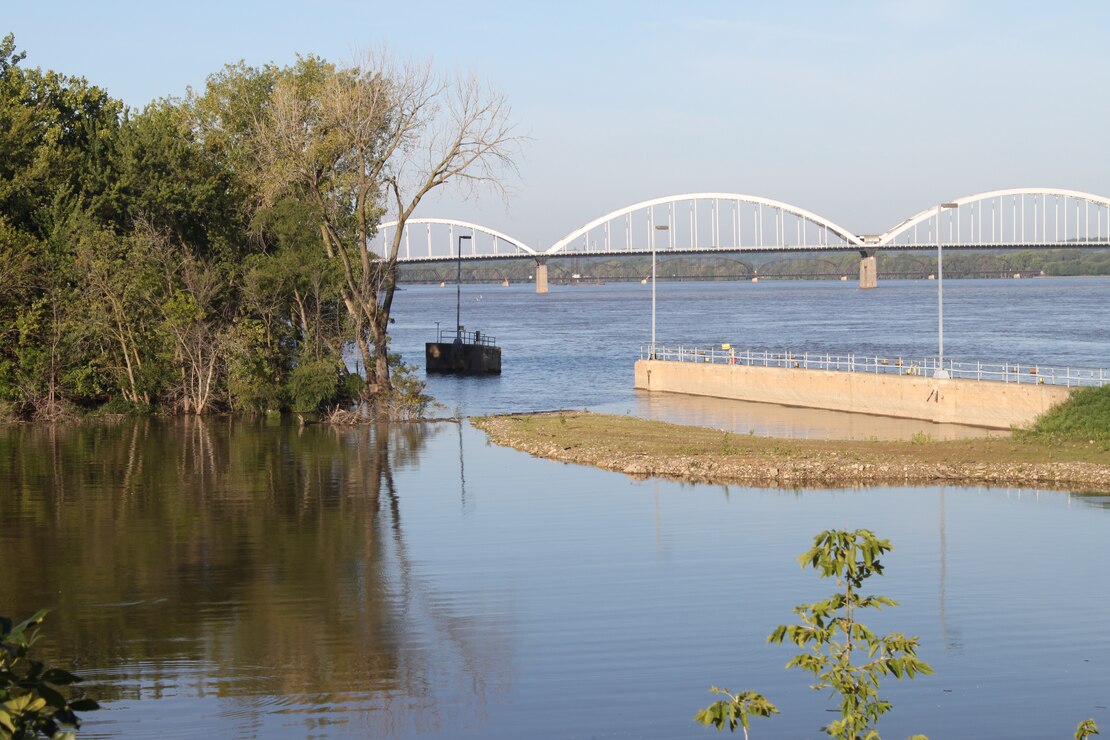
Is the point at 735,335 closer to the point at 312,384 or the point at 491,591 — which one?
the point at 312,384

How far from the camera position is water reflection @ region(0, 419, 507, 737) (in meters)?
14.1

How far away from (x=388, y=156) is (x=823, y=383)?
16659 millimetres

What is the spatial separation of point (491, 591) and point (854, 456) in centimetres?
1410

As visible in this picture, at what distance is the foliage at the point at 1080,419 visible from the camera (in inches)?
1241

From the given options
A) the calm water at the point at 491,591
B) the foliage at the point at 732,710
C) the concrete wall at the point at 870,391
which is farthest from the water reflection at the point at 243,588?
the concrete wall at the point at 870,391

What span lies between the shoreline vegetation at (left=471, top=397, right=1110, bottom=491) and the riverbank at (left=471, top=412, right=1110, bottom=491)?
0.07ft

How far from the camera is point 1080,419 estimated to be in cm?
3216

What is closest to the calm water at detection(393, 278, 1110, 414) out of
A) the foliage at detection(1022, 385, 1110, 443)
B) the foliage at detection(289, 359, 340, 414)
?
the foliage at detection(289, 359, 340, 414)

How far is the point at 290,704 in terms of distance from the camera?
13422 millimetres

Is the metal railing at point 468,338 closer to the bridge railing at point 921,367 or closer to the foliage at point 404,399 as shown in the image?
the bridge railing at point 921,367

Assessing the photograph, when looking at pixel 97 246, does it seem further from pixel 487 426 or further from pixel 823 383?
pixel 823 383

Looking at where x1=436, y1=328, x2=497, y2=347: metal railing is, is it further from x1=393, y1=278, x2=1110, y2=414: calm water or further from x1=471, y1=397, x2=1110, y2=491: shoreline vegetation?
x1=471, y1=397, x2=1110, y2=491: shoreline vegetation

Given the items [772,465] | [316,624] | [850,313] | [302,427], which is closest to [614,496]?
[772,465]

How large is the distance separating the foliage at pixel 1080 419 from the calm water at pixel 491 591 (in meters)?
5.62
